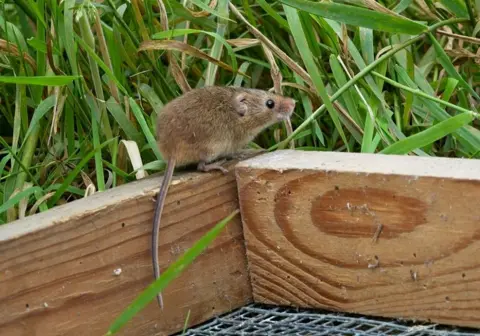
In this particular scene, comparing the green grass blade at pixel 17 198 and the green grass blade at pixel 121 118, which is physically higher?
the green grass blade at pixel 121 118

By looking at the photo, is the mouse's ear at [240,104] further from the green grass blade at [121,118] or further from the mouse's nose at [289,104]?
the green grass blade at [121,118]

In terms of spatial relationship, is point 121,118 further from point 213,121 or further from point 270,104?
point 270,104

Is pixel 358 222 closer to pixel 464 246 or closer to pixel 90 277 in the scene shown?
pixel 464 246

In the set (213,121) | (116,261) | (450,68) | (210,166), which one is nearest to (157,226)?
(116,261)

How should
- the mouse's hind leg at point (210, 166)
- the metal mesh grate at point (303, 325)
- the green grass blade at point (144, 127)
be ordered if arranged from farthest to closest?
1. the green grass blade at point (144, 127)
2. the mouse's hind leg at point (210, 166)
3. the metal mesh grate at point (303, 325)

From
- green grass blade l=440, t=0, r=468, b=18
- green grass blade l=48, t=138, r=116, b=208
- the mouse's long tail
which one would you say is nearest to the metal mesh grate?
the mouse's long tail

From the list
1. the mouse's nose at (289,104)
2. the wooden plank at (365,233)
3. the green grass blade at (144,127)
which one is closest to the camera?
the wooden plank at (365,233)

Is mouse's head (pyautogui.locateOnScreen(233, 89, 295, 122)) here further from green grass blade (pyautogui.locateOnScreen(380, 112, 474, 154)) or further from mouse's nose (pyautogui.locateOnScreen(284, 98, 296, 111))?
green grass blade (pyautogui.locateOnScreen(380, 112, 474, 154))

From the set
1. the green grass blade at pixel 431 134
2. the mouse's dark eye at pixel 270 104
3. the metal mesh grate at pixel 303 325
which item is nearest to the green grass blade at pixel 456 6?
the mouse's dark eye at pixel 270 104
